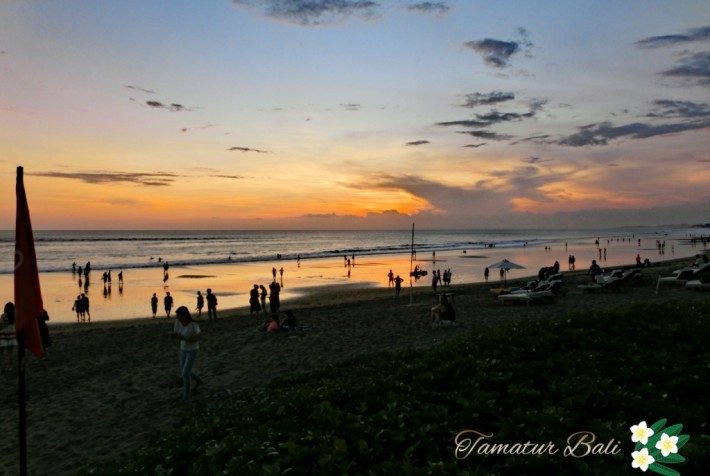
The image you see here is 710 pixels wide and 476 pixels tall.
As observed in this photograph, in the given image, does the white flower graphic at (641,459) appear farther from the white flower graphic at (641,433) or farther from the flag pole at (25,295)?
the flag pole at (25,295)

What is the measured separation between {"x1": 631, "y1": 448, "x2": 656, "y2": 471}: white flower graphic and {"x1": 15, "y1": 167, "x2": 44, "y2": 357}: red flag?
6.37 metres

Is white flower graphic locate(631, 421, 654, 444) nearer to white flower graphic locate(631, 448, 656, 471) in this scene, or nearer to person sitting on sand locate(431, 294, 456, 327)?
white flower graphic locate(631, 448, 656, 471)

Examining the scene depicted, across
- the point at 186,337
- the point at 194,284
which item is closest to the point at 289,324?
the point at 186,337

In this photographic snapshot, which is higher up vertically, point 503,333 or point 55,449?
point 503,333

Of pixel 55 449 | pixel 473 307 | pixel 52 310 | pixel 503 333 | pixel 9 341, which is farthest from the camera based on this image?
pixel 52 310

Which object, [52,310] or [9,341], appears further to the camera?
[52,310]

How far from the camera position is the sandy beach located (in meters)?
9.45

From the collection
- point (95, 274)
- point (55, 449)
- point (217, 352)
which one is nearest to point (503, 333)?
point (55, 449)

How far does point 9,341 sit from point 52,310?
72.1 ft

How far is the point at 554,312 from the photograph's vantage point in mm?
18859

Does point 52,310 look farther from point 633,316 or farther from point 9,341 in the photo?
point 633,316

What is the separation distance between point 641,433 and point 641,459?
1.77ft

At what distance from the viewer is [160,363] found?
1509cm

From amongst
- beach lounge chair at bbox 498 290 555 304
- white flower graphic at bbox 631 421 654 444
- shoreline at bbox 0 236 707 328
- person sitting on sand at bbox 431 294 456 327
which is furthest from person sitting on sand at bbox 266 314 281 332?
white flower graphic at bbox 631 421 654 444
